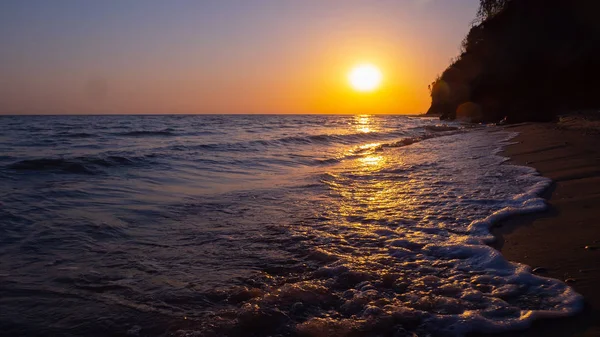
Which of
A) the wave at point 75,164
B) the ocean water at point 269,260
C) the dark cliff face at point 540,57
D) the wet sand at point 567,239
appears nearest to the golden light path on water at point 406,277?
the ocean water at point 269,260

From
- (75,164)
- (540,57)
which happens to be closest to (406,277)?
(75,164)

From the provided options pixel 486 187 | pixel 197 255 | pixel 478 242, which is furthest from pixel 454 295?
pixel 486 187

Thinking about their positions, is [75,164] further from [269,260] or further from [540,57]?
[540,57]

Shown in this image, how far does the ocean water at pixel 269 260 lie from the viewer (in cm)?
310

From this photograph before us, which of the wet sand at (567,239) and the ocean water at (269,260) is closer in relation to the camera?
the wet sand at (567,239)

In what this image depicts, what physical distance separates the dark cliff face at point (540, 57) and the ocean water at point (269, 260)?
21.2m

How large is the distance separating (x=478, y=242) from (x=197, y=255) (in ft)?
9.82

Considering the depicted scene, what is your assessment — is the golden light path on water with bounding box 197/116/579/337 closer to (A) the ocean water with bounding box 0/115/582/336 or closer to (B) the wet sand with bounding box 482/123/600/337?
(A) the ocean water with bounding box 0/115/582/336

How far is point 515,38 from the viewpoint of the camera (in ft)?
91.5

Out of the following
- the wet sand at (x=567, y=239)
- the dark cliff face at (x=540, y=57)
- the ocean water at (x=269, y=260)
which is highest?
the dark cliff face at (x=540, y=57)

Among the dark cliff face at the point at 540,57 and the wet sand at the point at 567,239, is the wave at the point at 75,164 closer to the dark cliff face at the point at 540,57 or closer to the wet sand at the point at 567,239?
the wet sand at the point at 567,239

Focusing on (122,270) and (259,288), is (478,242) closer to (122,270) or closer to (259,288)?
(259,288)

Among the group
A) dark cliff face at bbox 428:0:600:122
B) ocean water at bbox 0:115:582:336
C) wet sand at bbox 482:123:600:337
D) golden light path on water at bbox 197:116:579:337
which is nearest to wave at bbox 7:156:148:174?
ocean water at bbox 0:115:582:336

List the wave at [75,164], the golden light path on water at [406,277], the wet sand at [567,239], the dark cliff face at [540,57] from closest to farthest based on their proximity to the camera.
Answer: the wet sand at [567,239]
the golden light path on water at [406,277]
the wave at [75,164]
the dark cliff face at [540,57]
